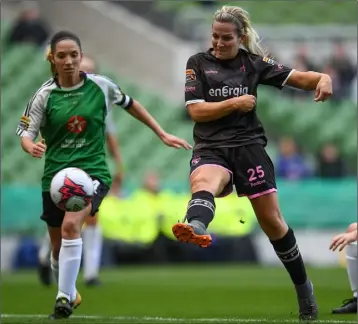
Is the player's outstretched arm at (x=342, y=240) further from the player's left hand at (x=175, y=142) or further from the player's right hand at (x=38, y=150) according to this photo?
the player's right hand at (x=38, y=150)

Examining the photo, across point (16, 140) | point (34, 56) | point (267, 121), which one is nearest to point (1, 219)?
point (16, 140)

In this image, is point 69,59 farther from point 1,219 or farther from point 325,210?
point 325,210

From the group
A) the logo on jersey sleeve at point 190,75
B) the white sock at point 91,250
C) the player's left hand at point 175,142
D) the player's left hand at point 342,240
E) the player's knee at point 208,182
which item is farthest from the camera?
the white sock at point 91,250

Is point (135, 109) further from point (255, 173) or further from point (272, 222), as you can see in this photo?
point (272, 222)

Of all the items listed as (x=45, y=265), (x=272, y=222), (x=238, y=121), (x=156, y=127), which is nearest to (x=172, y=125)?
(x=45, y=265)

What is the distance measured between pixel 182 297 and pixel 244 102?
416 centimetres

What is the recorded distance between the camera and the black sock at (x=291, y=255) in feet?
26.2

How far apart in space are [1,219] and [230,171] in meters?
10.5

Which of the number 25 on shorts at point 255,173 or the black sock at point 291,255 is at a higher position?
the number 25 on shorts at point 255,173

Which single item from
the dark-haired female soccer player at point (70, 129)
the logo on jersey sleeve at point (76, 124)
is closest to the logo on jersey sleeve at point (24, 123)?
the dark-haired female soccer player at point (70, 129)

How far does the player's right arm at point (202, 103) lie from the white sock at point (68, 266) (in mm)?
1461

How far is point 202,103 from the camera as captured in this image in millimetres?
7820

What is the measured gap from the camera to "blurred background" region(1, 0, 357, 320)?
1830 cm

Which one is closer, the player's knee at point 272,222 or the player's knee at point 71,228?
the player's knee at point 272,222
